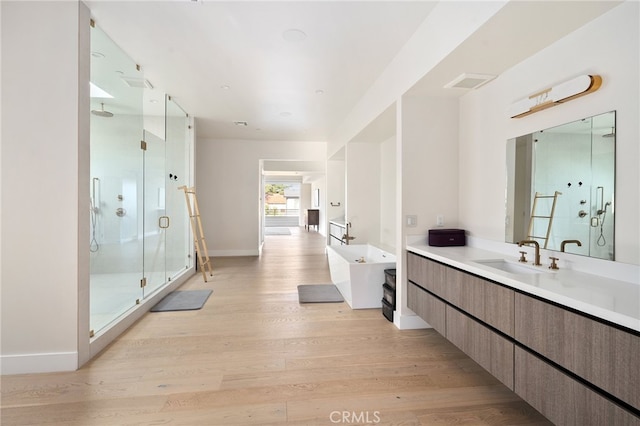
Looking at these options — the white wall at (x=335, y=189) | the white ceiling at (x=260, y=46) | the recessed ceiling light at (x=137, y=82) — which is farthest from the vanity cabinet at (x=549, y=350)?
the white wall at (x=335, y=189)

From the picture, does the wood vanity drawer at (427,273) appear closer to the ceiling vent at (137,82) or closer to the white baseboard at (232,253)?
the ceiling vent at (137,82)

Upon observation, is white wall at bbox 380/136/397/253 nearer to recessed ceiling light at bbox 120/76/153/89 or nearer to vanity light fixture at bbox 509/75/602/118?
vanity light fixture at bbox 509/75/602/118

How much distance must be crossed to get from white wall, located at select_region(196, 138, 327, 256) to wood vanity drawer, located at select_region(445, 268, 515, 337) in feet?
18.8

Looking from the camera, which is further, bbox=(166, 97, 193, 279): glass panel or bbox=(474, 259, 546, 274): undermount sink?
bbox=(166, 97, 193, 279): glass panel

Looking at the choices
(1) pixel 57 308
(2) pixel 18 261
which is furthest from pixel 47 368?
(2) pixel 18 261

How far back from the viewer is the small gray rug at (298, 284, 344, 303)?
3.85 metres

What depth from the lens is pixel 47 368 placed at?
223cm

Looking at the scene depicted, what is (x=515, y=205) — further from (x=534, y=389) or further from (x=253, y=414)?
(x=253, y=414)

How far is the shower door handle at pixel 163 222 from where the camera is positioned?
4.19 m

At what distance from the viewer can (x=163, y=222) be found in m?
4.30

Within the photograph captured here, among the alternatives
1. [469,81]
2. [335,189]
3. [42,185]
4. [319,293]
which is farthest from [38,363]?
[335,189]

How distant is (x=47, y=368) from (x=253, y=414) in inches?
67.2

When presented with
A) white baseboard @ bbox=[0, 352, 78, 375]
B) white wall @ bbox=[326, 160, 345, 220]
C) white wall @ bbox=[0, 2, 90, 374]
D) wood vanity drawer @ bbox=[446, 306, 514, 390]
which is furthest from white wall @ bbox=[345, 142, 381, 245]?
white baseboard @ bbox=[0, 352, 78, 375]

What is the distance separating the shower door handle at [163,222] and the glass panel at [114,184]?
1.86 feet
